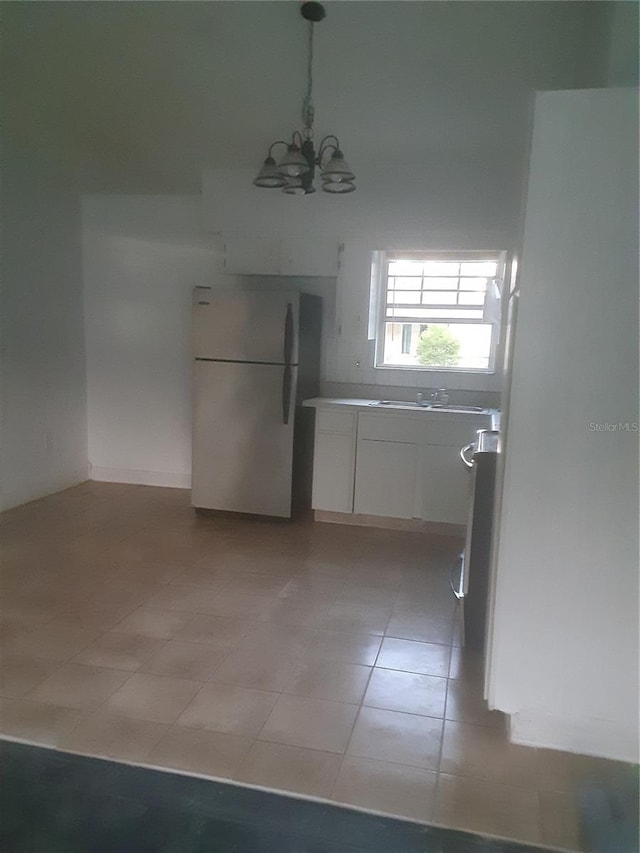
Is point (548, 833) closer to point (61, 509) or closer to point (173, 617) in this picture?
point (173, 617)

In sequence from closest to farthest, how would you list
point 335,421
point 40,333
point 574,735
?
point 574,735 → point 335,421 → point 40,333

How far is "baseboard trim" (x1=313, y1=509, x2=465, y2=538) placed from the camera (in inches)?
169

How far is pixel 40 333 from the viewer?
4793 millimetres

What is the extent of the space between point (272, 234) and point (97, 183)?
1611 millimetres

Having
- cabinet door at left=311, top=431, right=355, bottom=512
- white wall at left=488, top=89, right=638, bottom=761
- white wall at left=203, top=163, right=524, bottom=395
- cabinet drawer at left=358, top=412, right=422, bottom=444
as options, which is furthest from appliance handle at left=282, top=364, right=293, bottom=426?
white wall at left=488, top=89, right=638, bottom=761

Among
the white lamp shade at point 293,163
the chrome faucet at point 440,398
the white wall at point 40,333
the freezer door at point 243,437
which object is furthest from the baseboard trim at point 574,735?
the white wall at point 40,333

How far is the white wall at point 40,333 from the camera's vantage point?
4457 mm

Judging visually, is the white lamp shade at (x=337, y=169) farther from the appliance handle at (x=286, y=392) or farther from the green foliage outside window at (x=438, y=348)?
the green foliage outside window at (x=438, y=348)

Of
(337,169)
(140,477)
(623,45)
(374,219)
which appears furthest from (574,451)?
(140,477)

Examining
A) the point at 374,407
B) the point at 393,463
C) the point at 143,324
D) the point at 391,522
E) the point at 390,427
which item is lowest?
the point at 391,522

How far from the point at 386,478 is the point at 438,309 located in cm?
135

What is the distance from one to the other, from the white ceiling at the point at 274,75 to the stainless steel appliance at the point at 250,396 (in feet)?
3.69

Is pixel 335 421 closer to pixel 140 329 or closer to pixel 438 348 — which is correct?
pixel 438 348

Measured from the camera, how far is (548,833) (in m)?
1.75
